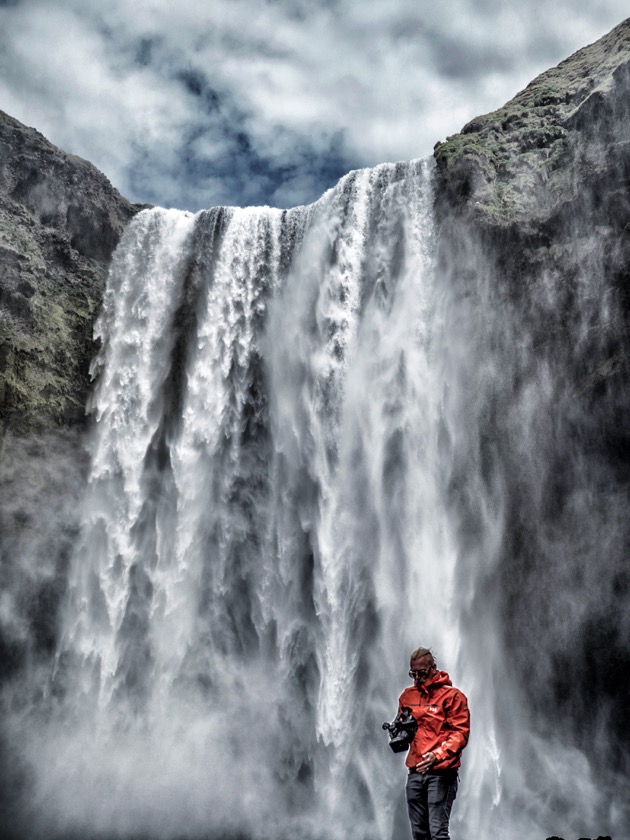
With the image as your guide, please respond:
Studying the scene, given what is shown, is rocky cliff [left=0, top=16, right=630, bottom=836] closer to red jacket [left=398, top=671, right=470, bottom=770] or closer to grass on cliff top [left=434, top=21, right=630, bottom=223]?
grass on cliff top [left=434, top=21, right=630, bottom=223]

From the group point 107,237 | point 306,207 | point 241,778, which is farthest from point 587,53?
point 241,778

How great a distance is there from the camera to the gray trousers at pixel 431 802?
513cm

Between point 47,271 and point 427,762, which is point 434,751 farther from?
point 47,271

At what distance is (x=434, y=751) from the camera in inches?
203

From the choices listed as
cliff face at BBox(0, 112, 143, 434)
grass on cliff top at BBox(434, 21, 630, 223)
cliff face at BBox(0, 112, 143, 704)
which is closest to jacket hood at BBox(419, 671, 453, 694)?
grass on cliff top at BBox(434, 21, 630, 223)

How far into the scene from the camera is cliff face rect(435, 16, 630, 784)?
13.5 meters

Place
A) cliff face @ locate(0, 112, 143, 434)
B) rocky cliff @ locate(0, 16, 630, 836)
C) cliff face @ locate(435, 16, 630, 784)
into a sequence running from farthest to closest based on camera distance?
cliff face @ locate(0, 112, 143, 434), rocky cliff @ locate(0, 16, 630, 836), cliff face @ locate(435, 16, 630, 784)

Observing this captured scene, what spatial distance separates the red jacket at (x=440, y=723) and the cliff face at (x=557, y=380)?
914 centimetres

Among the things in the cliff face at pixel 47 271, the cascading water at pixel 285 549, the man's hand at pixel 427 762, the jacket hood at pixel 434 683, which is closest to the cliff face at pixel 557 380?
the cascading water at pixel 285 549

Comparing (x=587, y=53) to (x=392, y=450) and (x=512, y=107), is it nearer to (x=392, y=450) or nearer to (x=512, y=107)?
(x=512, y=107)

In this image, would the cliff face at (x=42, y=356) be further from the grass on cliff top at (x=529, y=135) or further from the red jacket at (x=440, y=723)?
the red jacket at (x=440, y=723)

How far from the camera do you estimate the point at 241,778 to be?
14.6 m

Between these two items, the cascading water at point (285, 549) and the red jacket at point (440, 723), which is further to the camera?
the cascading water at point (285, 549)

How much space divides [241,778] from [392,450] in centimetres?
755
